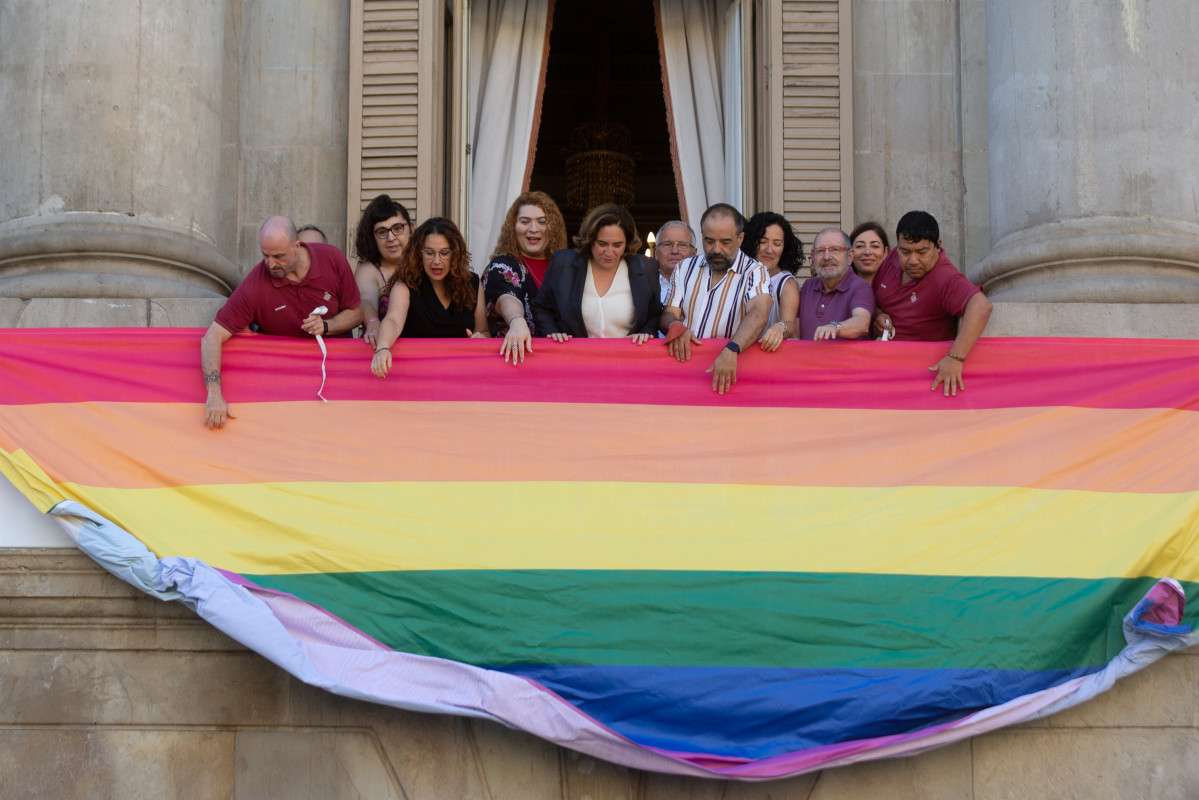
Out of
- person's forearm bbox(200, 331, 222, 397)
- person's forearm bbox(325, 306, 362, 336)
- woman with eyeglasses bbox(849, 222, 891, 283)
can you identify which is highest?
woman with eyeglasses bbox(849, 222, 891, 283)

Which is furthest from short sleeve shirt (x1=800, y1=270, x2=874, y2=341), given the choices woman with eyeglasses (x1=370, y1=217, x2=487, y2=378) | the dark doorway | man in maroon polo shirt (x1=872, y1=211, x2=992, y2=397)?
the dark doorway

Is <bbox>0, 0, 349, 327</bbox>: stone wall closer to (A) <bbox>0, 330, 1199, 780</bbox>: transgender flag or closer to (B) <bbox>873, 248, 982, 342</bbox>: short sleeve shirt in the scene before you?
(A) <bbox>0, 330, 1199, 780</bbox>: transgender flag

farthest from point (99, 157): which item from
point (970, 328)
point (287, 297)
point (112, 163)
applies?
point (970, 328)

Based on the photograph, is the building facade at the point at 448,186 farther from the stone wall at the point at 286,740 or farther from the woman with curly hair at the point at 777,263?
the woman with curly hair at the point at 777,263

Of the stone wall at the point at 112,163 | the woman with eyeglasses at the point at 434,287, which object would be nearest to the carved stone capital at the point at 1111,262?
the woman with eyeglasses at the point at 434,287

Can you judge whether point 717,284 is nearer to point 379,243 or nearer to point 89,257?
point 379,243

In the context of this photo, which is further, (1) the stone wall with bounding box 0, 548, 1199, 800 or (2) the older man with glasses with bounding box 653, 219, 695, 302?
(2) the older man with glasses with bounding box 653, 219, 695, 302

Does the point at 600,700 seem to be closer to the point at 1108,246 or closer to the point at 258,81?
the point at 1108,246

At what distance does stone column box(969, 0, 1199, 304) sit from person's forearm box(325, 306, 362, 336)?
3714 millimetres

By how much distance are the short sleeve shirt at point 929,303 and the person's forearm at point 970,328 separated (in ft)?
0.73

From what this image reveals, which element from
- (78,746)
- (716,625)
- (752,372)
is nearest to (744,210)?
(752,372)

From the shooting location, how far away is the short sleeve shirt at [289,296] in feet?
18.7

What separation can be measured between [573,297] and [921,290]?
5.56 feet

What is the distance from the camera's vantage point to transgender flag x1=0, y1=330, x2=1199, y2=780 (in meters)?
4.98
